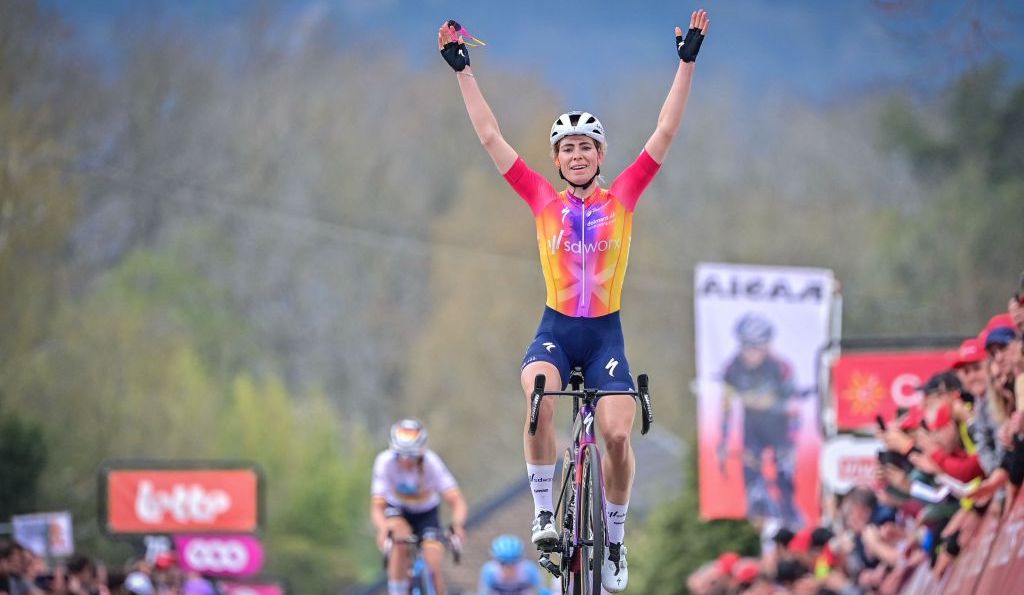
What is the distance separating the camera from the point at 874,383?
A: 21875 mm

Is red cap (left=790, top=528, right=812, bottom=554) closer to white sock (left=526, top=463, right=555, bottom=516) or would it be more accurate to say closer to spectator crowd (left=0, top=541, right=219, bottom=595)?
white sock (left=526, top=463, right=555, bottom=516)

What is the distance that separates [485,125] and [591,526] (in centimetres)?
256

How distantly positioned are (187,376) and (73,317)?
5.53 m

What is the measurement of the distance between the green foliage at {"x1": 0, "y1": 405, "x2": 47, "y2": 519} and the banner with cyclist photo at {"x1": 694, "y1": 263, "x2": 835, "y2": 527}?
35169mm

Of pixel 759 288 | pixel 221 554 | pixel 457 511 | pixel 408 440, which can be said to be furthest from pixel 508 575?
pixel 221 554

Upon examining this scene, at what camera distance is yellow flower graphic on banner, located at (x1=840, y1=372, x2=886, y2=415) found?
2189cm

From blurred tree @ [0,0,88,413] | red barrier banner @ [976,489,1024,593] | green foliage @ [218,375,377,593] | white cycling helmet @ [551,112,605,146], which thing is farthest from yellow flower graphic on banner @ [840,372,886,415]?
green foliage @ [218,375,377,593]

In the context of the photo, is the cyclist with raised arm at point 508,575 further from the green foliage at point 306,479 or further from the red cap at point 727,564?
the green foliage at point 306,479

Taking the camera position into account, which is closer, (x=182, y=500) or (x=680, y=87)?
(x=680, y=87)

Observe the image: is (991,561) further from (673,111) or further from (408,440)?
(408,440)

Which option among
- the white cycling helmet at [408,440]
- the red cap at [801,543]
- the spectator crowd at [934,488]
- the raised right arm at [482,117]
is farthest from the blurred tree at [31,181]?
the raised right arm at [482,117]

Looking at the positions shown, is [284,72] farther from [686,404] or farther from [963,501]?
[963,501]

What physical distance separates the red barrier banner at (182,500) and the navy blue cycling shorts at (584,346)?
2165 cm

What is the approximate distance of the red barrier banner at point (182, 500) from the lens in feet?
103
